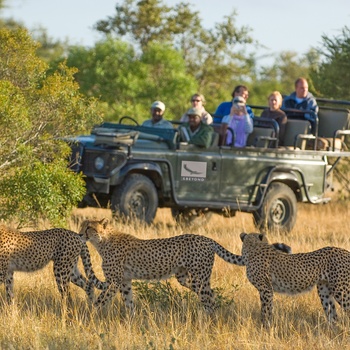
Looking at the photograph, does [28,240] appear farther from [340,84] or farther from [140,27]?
[140,27]

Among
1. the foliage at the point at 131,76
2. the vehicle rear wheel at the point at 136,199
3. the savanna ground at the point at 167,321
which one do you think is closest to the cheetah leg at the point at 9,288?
the savanna ground at the point at 167,321

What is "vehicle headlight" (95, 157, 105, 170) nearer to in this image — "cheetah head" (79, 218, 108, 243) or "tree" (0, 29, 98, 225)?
"tree" (0, 29, 98, 225)

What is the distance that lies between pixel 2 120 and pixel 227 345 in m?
3.78

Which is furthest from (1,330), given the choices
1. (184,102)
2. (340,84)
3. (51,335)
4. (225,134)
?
(184,102)

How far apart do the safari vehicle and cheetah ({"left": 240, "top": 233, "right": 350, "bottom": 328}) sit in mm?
4930

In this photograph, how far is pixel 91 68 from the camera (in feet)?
81.5

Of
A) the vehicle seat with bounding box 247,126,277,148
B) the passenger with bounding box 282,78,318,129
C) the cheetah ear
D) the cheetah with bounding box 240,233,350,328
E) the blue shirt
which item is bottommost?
the cheetah with bounding box 240,233,350,328

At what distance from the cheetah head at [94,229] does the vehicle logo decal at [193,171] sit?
521cm

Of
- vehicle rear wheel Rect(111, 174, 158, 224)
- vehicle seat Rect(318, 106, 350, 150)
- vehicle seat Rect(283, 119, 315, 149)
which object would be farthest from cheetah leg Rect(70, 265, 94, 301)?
vehicle seat Rect(318, 106, 350, 150)

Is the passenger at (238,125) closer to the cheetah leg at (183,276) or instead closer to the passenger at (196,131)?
the passenger at (196,131)

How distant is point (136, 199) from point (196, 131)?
1.24 m

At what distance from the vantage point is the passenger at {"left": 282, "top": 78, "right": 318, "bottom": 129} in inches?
599

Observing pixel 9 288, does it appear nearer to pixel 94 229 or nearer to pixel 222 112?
pixel 94 229

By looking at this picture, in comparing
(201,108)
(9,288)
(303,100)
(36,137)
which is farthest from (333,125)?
(9,288)
